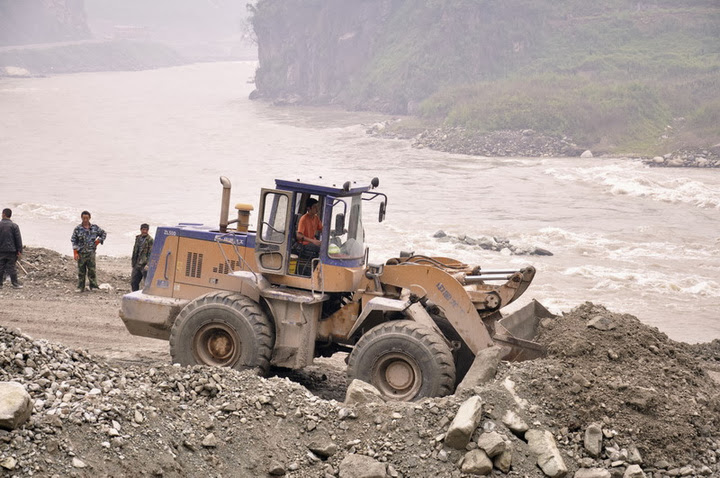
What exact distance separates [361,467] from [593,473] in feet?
6.31

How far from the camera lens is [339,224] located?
30.5ft

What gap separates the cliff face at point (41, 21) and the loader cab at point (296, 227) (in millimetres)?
111448

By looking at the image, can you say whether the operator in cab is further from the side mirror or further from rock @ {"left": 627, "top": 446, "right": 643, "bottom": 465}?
rock @ {"left": 627, "top": 446, "right": 643, "bottom": 465}

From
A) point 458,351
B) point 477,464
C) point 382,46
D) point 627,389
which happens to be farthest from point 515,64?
point 477,464

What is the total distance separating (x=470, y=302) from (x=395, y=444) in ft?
7.53

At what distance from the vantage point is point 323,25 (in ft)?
252

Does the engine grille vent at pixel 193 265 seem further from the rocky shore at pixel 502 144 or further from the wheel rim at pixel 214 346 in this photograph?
the rocky shore at pixel 502 144

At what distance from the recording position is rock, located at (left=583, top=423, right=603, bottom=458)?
729 centimetres

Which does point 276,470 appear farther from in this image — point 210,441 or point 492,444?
point 492,444

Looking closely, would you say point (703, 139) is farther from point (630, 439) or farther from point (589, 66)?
point (630, 439)

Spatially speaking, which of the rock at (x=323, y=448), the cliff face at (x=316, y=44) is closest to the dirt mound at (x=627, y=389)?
the rock at (x=323, y=448)

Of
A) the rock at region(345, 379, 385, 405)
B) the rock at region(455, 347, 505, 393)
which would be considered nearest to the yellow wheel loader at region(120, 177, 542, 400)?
the rock at region(455, 347, 505, 393)

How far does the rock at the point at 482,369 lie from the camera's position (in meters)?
8.02

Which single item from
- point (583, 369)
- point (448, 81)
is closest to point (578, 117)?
point (448, 81)
